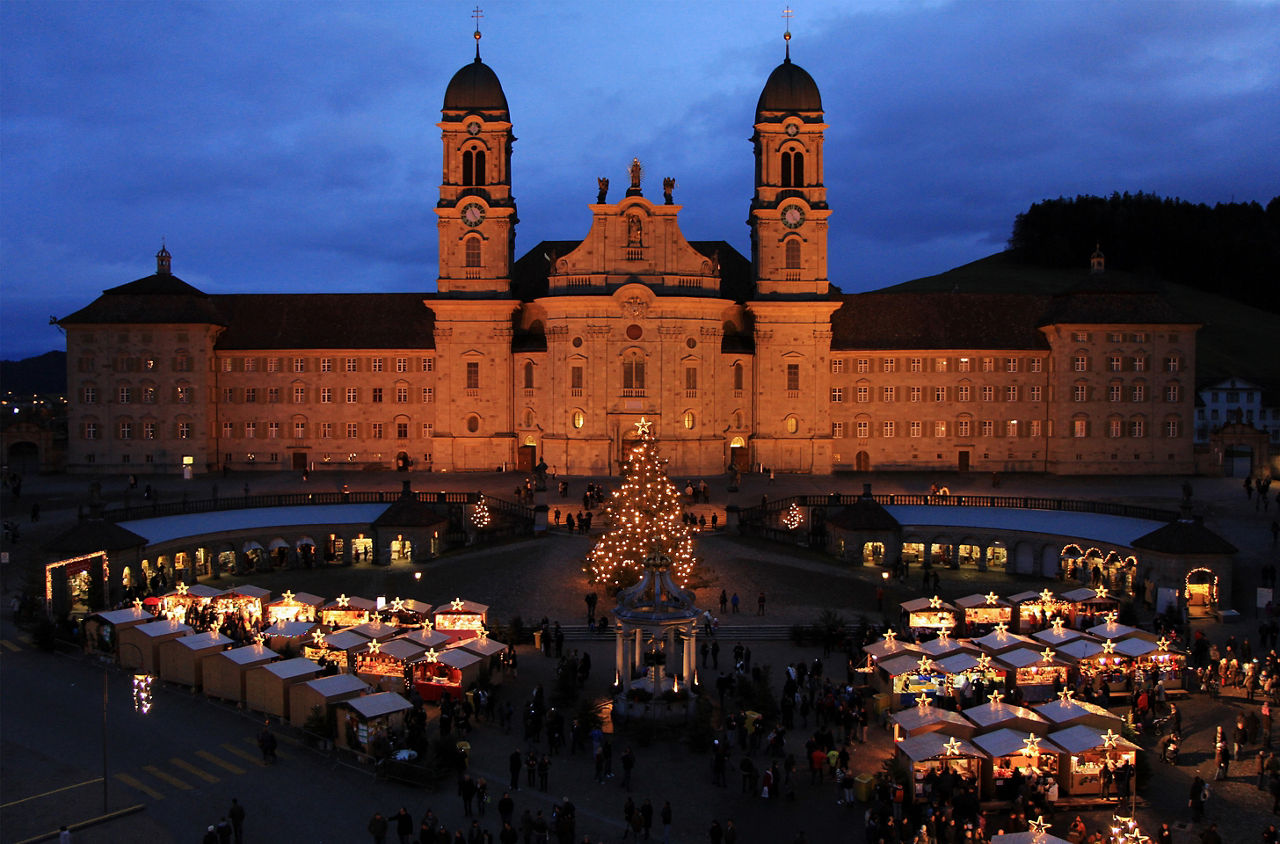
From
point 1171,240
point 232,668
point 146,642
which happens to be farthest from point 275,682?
point 1171,240

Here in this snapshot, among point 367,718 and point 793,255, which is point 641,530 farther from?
point 793,255

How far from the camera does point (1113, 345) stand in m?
70.3

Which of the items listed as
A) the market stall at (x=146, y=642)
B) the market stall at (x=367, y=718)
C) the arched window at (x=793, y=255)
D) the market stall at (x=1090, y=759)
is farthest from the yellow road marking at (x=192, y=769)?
the arched window at (x=793, y=255)

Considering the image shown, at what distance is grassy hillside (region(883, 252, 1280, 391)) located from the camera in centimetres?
11094

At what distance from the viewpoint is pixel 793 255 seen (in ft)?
233

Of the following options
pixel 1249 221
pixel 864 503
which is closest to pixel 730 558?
pixel 864 503

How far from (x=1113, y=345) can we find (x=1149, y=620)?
112 ft

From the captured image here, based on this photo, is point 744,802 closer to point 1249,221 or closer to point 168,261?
point 168,261

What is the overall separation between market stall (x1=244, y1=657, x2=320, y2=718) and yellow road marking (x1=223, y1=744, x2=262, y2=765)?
7.03 feet

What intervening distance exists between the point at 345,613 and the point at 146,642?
634 centimetres

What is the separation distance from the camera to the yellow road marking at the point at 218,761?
2664 centimetres

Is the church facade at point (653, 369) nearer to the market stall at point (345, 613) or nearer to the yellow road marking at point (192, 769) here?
the market stall at point (345, 613)

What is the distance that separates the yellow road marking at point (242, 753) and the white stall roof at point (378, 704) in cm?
254

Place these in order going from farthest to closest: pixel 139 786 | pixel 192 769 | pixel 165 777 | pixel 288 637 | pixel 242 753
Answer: pixel 288 637, pixel 242 753, pixel 192 769, pixel 165 777, pixel 139 786
